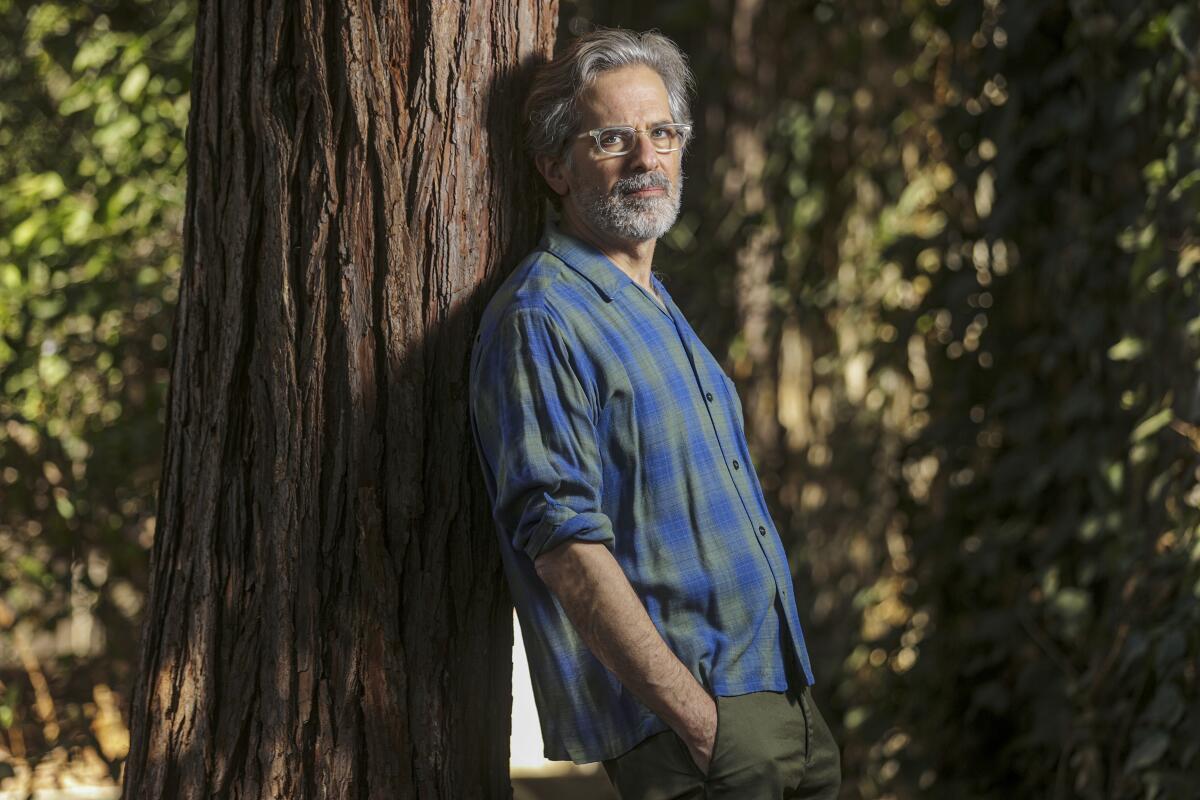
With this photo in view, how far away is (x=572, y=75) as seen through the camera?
2.02 m

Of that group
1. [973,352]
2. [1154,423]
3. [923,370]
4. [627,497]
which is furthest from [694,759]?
[923,370]

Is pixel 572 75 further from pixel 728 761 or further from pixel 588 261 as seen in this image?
pixel 728 761

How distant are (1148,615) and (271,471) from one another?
197 centimetres

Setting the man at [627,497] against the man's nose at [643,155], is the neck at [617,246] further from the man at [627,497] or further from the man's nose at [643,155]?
the man's nose at [643,155]

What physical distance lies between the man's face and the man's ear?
3cm

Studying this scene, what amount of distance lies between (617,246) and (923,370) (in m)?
2.75

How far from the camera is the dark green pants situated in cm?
187

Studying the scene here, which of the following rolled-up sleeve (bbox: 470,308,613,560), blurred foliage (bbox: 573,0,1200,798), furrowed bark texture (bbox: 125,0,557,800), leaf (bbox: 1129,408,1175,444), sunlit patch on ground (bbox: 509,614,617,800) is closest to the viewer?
rolled-up sleeve (bbox: 470,308,613,560)

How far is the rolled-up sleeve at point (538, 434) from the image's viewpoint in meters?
A: 1.79

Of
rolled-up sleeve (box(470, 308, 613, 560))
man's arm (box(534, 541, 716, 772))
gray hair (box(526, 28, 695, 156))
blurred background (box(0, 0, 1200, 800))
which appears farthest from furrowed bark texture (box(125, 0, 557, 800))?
blurred background (box(0, 0, 1200, 800))

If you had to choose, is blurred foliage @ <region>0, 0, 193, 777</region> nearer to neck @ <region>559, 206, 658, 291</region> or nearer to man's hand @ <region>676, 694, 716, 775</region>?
neck @ <region>559, 206, 658, 291</region>

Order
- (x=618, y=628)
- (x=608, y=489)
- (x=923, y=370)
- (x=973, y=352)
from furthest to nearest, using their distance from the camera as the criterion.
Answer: (x=923, y=370) < (x=973, y=352) < (x=608, y=489) < (x=618, y=628)

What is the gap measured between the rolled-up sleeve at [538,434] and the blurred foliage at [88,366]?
195cm

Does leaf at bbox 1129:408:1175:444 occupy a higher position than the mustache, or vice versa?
the mustache
